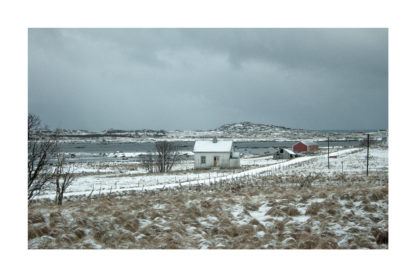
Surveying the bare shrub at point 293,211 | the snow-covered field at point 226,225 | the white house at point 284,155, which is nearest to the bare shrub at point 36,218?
the snow-covered field at point 226,225

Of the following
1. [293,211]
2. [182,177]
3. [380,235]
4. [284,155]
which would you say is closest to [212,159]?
[182,177]

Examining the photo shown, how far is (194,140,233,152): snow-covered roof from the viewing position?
118ft

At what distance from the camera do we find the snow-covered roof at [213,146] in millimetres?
35906

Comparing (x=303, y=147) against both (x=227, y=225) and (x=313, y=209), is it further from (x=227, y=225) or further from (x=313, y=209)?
(x=227, y=225)

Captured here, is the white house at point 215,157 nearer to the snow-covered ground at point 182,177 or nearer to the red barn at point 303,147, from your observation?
the snow-covered ground at point 182,177

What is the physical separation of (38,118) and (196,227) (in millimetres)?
7232

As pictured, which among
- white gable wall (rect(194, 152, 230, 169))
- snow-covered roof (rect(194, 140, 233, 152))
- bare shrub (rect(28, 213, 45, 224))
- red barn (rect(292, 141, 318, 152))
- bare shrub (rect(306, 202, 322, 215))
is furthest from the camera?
red barn (rect(292, 141, 318, 152))

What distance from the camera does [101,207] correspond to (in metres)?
8.52

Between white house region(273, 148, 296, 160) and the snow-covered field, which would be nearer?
the snow-covered field


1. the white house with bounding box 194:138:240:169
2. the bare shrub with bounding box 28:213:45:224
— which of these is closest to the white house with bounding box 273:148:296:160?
the white house with bounding box 194:138:240:169

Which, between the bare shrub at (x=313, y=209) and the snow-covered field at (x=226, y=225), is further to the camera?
the bare shrub at (x=313, y=209)

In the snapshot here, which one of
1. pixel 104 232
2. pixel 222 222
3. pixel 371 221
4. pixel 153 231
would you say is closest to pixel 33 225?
pixel 104 232

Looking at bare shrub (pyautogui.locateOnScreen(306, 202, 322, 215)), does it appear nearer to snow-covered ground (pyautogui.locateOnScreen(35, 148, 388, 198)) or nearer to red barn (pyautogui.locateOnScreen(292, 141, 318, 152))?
snow-covered ground (pyautogui.locateOnScreen(35, 148, 388, 198))

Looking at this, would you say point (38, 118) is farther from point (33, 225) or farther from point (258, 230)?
point (258, 230)
